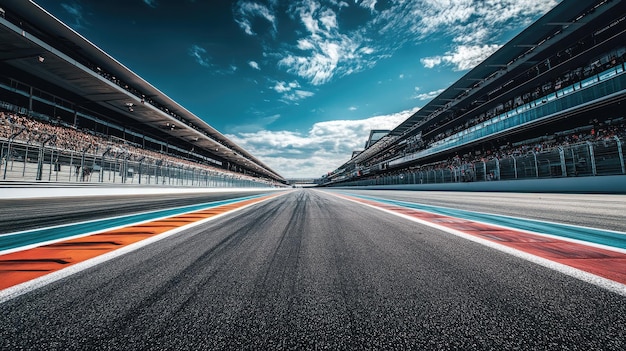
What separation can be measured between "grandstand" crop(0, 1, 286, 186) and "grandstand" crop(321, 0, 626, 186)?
28.2m

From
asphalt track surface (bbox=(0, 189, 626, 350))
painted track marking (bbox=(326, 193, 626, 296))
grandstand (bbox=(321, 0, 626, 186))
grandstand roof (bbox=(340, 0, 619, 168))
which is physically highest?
grandstand roof (bbox=(340, 0, 619, 168))

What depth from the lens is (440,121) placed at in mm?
34375

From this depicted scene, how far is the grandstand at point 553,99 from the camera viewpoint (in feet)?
42.7

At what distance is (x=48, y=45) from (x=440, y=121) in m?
40.9

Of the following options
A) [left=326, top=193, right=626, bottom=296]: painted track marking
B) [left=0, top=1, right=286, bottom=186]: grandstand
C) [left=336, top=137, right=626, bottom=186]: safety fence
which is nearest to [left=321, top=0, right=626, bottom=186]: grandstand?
[left=336, top=137, right=626, bottom=186]: safety fence

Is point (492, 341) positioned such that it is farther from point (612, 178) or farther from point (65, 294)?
point (612, 178)

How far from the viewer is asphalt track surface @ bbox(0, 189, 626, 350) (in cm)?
87

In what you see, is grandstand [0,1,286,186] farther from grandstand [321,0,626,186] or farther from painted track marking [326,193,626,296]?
grandstand [321,0,626,186]

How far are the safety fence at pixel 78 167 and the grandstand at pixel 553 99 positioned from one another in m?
28.1

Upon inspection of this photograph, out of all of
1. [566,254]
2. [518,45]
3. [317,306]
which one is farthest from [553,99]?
[317,306]

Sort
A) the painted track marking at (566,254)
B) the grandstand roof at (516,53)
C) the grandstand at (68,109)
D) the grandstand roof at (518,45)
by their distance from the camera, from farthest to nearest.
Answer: the grandstand roof at (516,53)
the grandstand roof at (518,45)
the grandstand at (68,109)
the painted track marking at (566,254)

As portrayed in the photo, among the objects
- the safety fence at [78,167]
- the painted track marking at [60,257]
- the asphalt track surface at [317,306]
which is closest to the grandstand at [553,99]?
the asphalt track surface at [317,306]

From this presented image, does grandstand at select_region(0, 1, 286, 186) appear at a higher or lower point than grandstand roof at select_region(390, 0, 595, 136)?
lower

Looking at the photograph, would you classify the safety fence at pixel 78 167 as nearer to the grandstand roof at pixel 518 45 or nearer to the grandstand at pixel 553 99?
the grandstand at pixel 553 99
